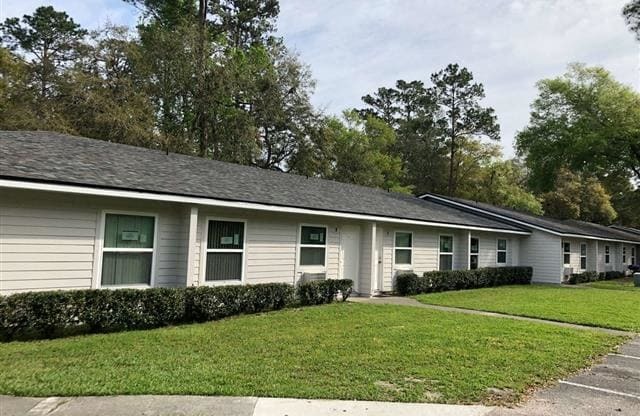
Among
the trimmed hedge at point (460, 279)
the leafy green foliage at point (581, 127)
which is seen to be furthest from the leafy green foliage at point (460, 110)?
the trimmed hedge at point (460, 279)

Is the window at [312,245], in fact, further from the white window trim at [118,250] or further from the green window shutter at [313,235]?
the white window trim at [118,250]

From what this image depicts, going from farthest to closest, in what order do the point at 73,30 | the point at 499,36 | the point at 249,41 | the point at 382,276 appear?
the point at 249,41 → the point at 73,30 → the point at 382,276 → the point at 499,36

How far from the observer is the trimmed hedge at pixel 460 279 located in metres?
15.4

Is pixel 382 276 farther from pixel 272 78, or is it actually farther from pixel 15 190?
pixel 272 78

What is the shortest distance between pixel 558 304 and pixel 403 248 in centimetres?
515

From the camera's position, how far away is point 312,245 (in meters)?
13.3

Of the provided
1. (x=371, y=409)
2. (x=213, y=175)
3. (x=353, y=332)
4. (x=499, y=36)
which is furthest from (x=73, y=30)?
(x=371, y=409)

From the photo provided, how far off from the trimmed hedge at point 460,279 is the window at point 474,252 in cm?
73

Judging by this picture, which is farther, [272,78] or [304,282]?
[272,78]

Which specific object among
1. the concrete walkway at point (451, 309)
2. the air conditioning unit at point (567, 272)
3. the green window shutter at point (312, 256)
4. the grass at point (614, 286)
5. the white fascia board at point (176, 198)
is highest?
the white fascia board at point (176, 198)

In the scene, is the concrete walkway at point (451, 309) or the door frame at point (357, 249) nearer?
the concrete walkway at point (451, 309)

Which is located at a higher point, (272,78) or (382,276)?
(272,78)

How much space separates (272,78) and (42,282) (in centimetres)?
2436

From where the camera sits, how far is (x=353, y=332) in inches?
333
